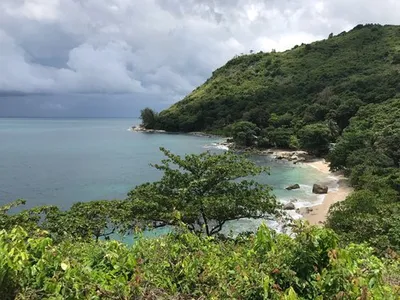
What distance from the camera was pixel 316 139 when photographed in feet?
201

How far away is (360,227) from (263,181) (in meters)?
28.0

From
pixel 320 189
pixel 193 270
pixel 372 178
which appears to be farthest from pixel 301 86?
pixel 193 270

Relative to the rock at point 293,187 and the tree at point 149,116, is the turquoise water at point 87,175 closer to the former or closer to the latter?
the rock at point 293,187

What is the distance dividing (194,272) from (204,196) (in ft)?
42.7

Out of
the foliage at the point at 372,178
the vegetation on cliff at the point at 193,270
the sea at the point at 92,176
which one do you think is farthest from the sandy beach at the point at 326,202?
the vegetation on cliff at the point at 193,270

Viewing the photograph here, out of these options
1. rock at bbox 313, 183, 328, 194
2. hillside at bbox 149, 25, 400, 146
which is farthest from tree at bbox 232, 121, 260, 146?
rock at bbox 313, 183, 328, 194

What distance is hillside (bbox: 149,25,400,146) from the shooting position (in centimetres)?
7850

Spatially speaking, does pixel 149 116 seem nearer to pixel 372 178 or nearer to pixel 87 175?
pixel 87 175

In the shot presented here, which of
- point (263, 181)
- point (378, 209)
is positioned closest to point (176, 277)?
point (378, 209)

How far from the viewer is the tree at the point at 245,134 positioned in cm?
7456

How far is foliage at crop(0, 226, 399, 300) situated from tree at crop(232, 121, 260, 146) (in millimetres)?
69332

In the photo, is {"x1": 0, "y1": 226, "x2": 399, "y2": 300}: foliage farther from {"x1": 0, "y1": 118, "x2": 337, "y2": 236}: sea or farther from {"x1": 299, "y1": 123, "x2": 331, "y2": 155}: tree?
{"x1": 299, "y1": 123, "x2": 331, "y2": 155}: tree

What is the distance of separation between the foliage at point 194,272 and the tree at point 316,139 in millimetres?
58127

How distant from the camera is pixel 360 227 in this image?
1870cm
